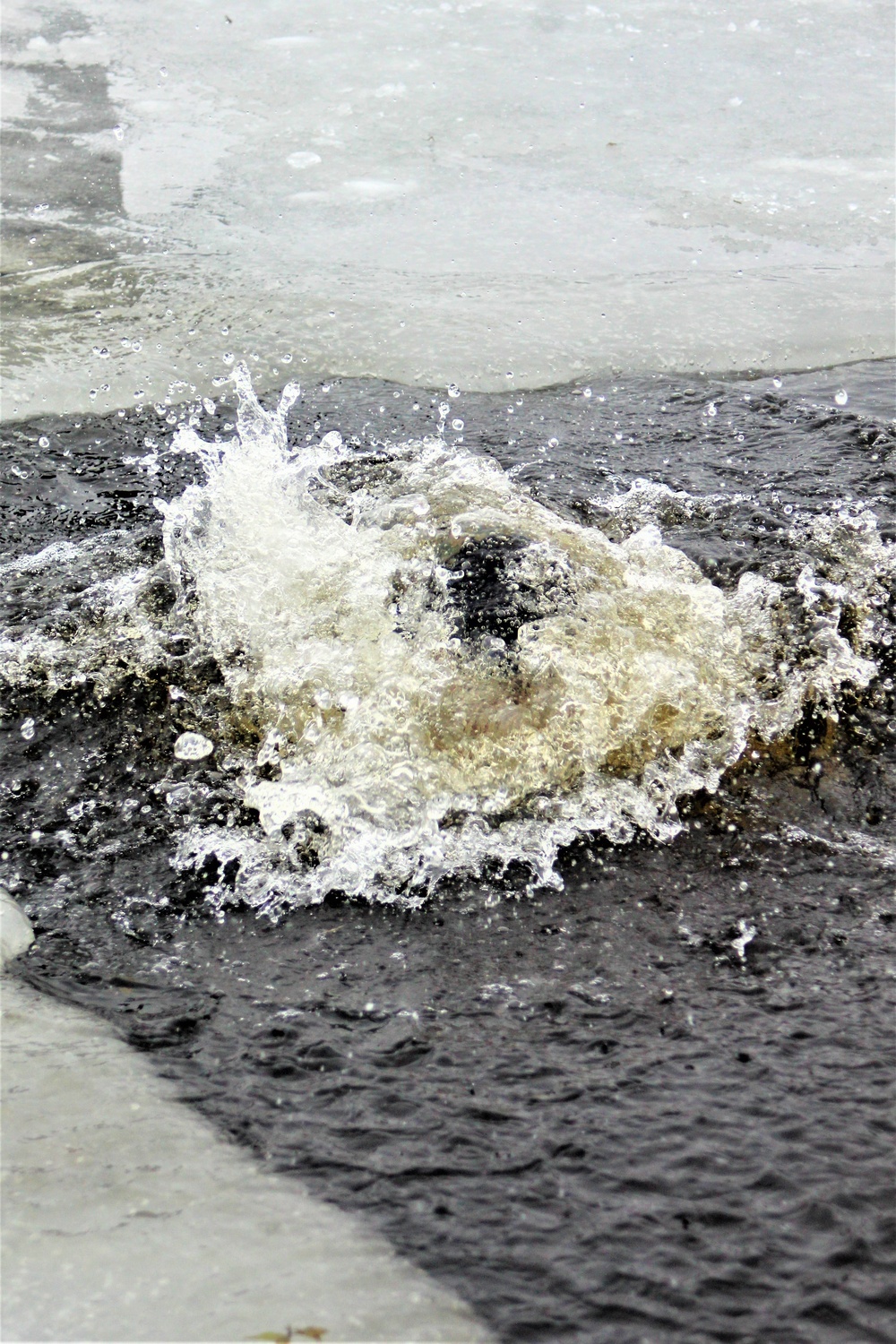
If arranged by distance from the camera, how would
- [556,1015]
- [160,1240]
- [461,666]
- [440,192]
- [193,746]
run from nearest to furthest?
[160,1240] < [556,1015] < [193,746] < [461,666] < [440,192]

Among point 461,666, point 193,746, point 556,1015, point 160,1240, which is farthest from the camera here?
point 461,666

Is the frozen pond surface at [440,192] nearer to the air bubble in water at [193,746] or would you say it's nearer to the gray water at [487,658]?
the gray water at [487,658]

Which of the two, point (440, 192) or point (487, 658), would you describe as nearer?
point (487, 658)

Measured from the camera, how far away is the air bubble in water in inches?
103

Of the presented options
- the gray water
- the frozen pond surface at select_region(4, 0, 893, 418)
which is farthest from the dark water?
the frozen pond surface at select_region(4, 0, 893, 418)

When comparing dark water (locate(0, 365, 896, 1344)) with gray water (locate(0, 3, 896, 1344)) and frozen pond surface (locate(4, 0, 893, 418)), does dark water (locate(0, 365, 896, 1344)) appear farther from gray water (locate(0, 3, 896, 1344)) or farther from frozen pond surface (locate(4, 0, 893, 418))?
frozen pond surface (locate(4, 0, 893, 418))

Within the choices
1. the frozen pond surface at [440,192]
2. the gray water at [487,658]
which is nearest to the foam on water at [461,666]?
the gray water at [487,658]

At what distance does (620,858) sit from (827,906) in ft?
1.37

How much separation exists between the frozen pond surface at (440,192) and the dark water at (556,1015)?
1366 mm

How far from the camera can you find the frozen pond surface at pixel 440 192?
4.14m

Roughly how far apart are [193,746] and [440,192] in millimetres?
3425

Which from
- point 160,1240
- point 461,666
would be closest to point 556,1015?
point 160,1240

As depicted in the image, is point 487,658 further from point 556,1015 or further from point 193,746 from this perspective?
point 556,1015

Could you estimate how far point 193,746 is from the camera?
2.64 meters
